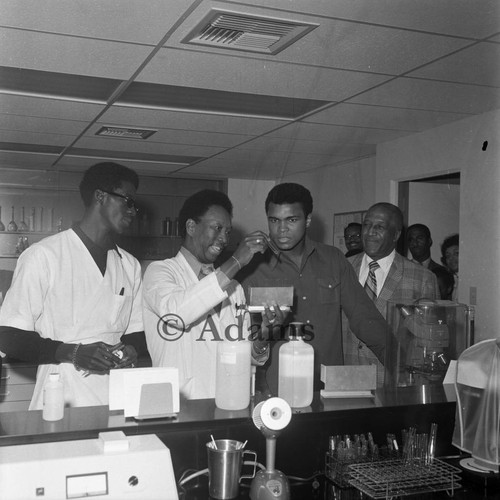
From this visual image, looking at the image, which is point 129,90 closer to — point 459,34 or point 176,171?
point 176,171

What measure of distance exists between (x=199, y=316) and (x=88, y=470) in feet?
2.30

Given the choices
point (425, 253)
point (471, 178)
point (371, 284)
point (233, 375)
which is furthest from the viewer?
point (425, 253)

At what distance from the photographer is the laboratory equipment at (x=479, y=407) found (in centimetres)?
145

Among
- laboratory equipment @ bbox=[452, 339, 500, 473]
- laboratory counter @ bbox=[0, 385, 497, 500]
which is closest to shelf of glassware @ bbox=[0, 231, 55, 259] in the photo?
laboratory counter @ bbox=[0, 385, 497, 500]

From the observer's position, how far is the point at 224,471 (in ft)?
4.06

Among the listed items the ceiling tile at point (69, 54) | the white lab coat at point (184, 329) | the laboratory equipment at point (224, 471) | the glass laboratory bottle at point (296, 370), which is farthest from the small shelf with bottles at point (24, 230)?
the laboratory equipment at point (224, 471)

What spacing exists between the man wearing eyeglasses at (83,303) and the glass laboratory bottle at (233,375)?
0.35 meters

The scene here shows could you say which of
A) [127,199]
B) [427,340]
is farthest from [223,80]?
[427,340]

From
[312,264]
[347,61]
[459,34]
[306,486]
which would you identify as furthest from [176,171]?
[306,486]

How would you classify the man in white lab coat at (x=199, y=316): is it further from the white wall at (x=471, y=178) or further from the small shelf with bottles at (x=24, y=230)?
the white wall at (x=471, y=178)

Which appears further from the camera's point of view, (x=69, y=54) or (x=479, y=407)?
(x=69, y=54)

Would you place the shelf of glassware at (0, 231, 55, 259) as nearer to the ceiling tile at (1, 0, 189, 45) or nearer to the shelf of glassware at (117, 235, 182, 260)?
the shelf of glassware at (117, 235, 182, 260)

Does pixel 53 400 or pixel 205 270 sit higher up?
pixel 205 270

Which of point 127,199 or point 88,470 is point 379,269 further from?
point 88,470
